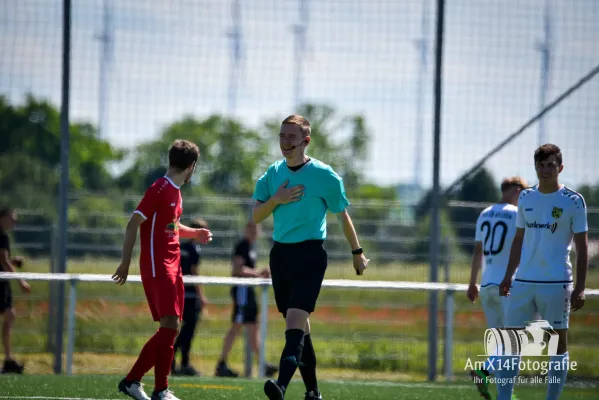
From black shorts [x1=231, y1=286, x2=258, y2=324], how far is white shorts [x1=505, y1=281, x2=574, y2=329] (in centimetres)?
570

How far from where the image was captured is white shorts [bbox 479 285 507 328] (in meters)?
8.94

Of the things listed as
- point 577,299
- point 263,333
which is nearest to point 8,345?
point 263,333

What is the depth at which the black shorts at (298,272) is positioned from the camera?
691 centimetres

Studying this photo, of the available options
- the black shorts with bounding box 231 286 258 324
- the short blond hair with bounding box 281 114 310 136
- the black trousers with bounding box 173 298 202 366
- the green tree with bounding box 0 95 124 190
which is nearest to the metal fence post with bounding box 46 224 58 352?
the green tree with bounding box 0 95 124 190

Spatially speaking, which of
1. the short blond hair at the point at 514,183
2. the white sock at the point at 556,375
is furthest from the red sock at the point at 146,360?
the short blond hair at the point at 514,183

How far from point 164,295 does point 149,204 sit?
0.64 meters

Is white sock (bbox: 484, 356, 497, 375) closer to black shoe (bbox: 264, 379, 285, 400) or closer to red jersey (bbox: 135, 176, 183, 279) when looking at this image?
black shoe (bbox: 264, 379, 285, 400)

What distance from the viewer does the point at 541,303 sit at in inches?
291

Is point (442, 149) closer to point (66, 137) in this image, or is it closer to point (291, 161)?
point (66, 137)

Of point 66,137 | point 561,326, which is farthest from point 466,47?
point 561,326

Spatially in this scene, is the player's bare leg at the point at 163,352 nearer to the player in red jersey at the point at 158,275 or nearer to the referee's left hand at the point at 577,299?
the player in red jersey at the point at 158,275

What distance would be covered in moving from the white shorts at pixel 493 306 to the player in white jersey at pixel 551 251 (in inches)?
54.8

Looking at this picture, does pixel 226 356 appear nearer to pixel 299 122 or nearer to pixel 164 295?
pixel 164 295

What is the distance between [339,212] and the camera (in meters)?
7.11
